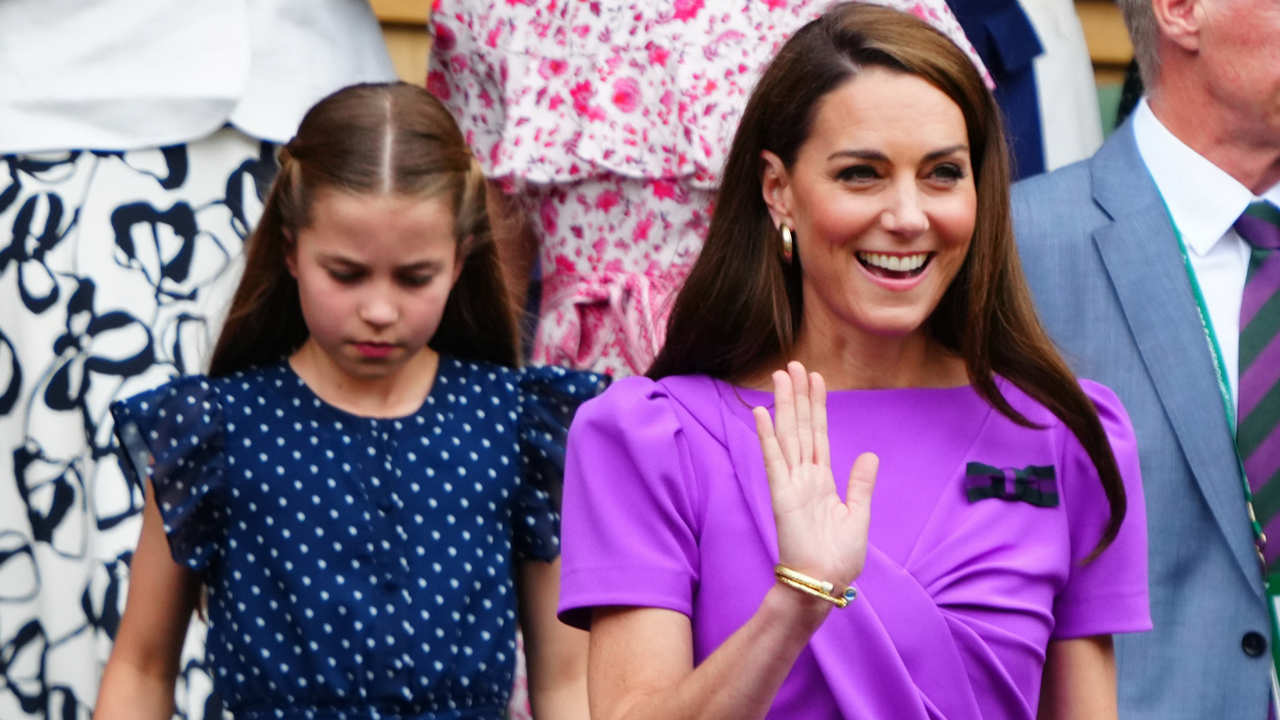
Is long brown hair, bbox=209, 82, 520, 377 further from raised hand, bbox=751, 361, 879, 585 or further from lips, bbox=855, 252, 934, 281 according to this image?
raised hand, bbox=751, 361, 879, 585

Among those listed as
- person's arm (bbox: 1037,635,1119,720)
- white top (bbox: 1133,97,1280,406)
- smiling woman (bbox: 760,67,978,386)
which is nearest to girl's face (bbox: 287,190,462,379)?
smiling woman (bbox: 760,67,978,386)

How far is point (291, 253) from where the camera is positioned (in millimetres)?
2826

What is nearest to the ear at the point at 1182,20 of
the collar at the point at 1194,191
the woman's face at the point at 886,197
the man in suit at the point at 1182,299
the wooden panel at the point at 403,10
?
the man in suit at the point at 1182,299

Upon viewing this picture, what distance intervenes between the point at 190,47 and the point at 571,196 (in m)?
0.66

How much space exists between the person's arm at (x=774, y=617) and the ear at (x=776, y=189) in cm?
28

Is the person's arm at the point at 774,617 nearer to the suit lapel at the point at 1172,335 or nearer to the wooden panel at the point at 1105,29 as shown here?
the suit lapel at the point at 1172,335

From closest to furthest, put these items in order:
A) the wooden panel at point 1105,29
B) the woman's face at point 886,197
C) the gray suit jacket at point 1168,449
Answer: the woman's face at point 886,197 < the gray suit jacket at point 1168,449 < the wooden panel at point 1105,29

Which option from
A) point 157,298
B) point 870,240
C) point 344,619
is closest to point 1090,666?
point 870,240

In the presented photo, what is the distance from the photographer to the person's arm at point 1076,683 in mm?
2371

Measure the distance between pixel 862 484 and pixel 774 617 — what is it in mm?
166

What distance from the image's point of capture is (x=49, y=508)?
3283mm

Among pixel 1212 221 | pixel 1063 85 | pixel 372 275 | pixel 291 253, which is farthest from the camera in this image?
pixel 1063 85

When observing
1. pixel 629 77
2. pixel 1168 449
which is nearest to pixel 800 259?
pixel 1168 449

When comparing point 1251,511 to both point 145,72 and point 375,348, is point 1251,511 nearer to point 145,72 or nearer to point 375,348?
point 375,348
